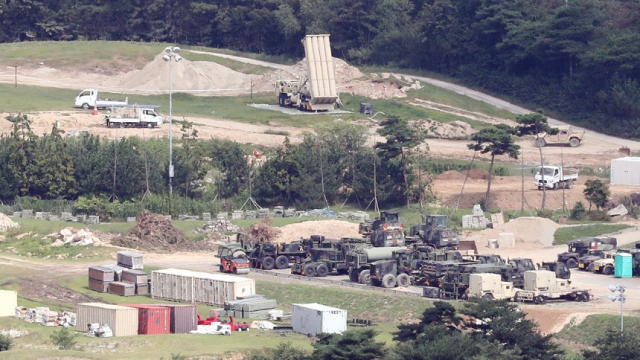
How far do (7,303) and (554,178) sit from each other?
3560 cm

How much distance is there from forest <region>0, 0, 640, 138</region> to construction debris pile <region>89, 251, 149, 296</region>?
4721 cm

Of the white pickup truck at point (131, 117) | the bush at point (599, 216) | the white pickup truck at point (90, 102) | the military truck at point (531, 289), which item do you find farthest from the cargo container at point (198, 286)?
the white pickup truck at point (90, 102)

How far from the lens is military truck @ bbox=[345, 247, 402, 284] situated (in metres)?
57.4

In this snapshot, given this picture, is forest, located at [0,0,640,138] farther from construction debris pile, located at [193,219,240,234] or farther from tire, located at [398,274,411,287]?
tire, located at [398,274,411,287]

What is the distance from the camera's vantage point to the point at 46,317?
50531 millimetres

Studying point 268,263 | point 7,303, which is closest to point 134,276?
point 7,303

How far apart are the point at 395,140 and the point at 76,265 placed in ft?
70.7

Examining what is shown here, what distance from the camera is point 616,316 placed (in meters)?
48.7

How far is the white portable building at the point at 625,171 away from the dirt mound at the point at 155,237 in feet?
84.8

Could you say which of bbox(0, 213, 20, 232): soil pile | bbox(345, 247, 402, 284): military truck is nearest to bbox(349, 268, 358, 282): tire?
bbox(345, 247, 402, 284): military truck

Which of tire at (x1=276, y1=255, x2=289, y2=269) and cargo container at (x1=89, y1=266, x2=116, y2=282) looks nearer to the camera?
cargo container at (x1=89, y1=266, x2=116, y2=282)

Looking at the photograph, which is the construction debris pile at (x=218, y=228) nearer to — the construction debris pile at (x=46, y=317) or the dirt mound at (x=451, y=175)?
the dirt mound at (x=451, y=175)

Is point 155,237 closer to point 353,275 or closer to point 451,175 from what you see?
point 353,275

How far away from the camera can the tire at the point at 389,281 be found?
56.2 metres
